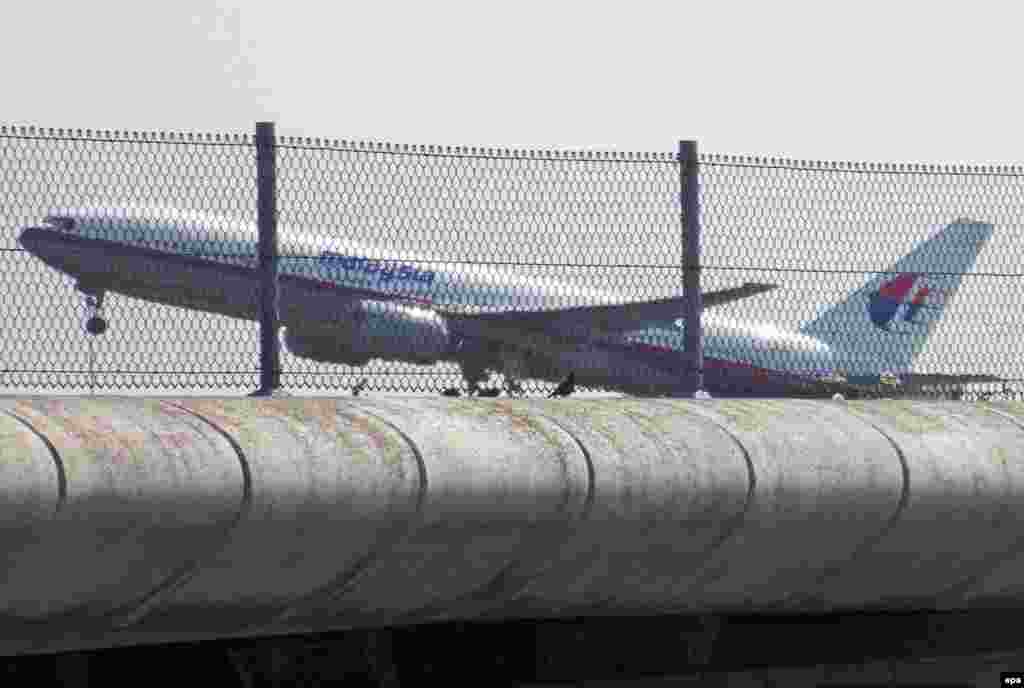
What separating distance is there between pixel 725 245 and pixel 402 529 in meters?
4.36

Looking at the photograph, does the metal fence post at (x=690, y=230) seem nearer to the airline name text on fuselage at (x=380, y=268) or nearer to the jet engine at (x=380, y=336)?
the jet engine at (x=380, y=336)

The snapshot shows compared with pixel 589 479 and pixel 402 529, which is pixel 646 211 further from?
pixel 402 529

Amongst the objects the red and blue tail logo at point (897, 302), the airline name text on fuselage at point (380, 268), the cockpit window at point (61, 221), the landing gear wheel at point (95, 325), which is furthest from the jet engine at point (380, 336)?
the red and blue tail logo at point (897, 302)

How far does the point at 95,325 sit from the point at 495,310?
9.16ft

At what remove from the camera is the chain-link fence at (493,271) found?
11.4 meters

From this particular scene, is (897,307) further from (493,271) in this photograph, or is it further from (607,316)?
(493,271)

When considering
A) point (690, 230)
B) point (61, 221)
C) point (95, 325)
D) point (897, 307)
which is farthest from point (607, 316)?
point (95, 325)

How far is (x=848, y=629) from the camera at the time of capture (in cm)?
1175

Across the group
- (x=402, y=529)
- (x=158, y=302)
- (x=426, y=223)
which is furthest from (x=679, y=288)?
(x=402, y=529)

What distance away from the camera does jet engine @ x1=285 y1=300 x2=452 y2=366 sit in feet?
41.1

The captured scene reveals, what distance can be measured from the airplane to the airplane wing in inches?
0.6

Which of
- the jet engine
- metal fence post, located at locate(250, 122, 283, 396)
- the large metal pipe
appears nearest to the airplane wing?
the jet engine

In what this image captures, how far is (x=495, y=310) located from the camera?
523 inches

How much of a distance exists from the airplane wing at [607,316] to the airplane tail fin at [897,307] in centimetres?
57
